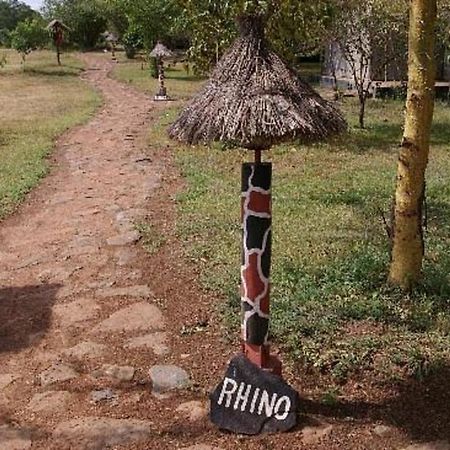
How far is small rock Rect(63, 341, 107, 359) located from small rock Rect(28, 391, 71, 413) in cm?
48

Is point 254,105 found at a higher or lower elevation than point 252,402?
higher

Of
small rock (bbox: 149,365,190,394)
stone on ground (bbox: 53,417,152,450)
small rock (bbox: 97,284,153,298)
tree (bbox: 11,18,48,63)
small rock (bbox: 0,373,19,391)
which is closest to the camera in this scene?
stone on ground (bbox: 53,417,152,450)

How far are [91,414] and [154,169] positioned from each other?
21.9ft

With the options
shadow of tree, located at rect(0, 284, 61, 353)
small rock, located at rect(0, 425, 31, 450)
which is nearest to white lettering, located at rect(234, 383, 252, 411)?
small rock, located at rect(0, 425, 31, 450)

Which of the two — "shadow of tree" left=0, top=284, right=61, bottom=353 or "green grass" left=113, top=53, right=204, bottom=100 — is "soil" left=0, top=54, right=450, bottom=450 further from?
"green grass" left=113, top=53, right=204, bottom=100

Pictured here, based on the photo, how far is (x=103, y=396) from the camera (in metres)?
4.38

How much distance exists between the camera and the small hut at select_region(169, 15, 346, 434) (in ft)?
11.6

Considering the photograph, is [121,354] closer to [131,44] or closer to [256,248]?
[256,248]

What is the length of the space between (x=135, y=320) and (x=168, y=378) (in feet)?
3.17

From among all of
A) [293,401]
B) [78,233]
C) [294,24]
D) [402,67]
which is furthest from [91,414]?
[402,67]

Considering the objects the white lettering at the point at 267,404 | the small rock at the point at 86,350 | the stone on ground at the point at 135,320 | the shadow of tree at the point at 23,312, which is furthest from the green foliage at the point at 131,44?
the white lettering at the point at 267,404

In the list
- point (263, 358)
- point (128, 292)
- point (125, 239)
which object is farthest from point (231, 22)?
point (263, 358)

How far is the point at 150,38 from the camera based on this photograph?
24.4 meters

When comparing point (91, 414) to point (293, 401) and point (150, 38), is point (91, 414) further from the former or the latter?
point (150, 38)
